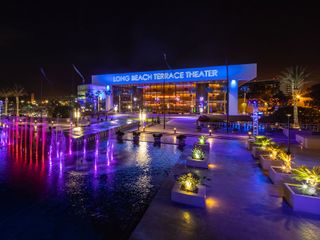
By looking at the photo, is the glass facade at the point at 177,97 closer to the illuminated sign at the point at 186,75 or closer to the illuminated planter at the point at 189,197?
the illuminated sign at the point at 186,75

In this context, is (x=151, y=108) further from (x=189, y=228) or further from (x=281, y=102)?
(x=189, y=228)

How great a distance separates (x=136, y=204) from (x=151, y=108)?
300 ft

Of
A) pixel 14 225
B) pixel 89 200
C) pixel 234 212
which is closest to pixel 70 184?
pixel 89 200

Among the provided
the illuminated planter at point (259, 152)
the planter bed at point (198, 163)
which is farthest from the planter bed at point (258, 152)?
the planter bed at point (198, 163)

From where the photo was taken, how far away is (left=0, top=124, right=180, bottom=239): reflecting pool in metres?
7.05

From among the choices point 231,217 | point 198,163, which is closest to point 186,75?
point 198,163

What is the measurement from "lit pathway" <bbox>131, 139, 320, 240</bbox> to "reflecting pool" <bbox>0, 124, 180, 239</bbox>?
33.3 inches

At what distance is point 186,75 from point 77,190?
46382mm

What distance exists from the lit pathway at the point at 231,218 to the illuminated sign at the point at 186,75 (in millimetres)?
35144

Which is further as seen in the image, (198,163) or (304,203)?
(198,163)

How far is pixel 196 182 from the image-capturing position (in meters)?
8.77

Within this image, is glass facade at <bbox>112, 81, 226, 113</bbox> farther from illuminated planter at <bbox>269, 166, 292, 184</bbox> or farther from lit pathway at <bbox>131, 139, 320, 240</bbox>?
lit pathway at <bbox>131, 139, 320, 240</bbox>

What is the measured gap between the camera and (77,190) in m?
10.3

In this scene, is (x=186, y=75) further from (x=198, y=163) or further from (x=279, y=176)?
(x=279, y=176)
